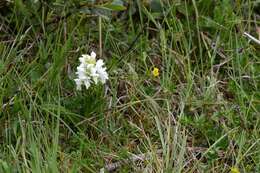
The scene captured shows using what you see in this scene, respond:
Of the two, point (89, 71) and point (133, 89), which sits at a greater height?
point (89, 71)

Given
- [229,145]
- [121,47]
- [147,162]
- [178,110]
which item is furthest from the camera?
[121,47]

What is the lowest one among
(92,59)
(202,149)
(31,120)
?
(202,149)

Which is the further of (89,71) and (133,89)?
(133,89)

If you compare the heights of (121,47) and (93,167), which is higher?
(121,47)

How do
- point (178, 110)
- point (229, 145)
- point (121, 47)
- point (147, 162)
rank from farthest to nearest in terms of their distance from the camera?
1. point (121, 47)
2. point (178, 110)
3. point (229, 145)
4. point (147, 162)

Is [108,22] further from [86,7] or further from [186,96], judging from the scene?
[186,96]

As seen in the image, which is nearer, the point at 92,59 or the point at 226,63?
the point at 92,59

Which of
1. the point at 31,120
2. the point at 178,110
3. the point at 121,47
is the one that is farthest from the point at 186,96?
the point at 31,120
